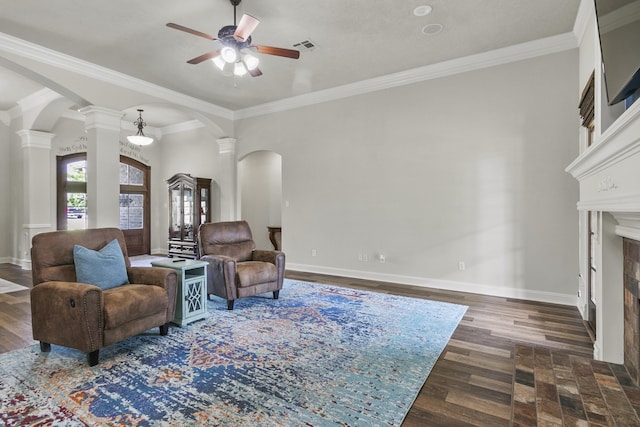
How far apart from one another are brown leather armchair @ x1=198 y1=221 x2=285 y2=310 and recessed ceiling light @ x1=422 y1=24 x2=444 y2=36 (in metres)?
3.13

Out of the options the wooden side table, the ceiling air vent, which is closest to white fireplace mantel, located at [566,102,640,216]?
the ceiling air vent

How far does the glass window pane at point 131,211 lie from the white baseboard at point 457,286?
4.65 m

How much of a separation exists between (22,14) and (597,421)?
5.32 metres

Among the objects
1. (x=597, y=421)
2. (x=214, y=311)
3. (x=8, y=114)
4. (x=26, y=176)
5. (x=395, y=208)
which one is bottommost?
(x=214, y=311)

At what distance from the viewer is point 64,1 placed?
3.11 metres

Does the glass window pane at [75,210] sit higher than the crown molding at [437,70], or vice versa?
the crown molding at [437,70]

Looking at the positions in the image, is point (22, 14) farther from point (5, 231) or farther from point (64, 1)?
point (5, 231)

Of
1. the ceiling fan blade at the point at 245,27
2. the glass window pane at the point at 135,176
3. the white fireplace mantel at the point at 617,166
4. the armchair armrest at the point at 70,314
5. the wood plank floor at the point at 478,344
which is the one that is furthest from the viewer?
the glass window pane at the point at 135,176

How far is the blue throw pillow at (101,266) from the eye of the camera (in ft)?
8.98

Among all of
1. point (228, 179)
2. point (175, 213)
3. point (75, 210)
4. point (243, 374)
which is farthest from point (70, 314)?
point (75, 210)

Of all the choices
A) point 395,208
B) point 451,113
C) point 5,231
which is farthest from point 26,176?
point 451,113

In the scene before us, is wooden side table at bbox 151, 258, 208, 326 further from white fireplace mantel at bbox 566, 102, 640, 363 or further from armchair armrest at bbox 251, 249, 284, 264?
white fireplace mantel at bbox 566, 102, 640, 363

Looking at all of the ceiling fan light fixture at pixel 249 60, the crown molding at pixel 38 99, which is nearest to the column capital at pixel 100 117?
the crown molding at pixel 38 99

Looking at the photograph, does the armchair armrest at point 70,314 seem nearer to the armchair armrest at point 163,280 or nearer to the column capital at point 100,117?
the armchair armrest at point 163,280
